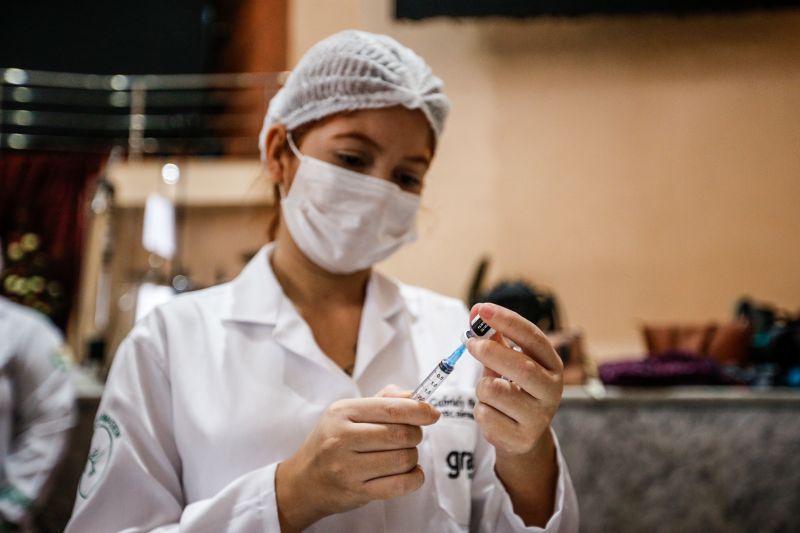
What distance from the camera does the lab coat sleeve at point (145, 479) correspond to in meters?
0.76

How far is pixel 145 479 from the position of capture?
2.58 feet

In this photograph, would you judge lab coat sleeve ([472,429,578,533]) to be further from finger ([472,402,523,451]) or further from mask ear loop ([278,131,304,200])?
mask ear loop ([278,131,304,200])

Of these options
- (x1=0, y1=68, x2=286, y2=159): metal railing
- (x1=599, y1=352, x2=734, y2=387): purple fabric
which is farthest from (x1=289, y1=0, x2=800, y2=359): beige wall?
(x1=0, y1=68, x2=286, y2=159): metal railing

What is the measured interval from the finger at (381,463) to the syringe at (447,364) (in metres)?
0.06

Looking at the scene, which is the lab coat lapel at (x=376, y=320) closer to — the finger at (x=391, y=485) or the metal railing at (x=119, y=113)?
the finger at (x=391, y=485)

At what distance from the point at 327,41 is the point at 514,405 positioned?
1.72 ft

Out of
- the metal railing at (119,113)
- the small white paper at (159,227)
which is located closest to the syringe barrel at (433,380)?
the small white paper at (159,227)

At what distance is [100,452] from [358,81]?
524mm

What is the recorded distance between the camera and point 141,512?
0.78 m

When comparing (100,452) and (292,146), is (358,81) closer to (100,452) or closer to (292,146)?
(292,146)

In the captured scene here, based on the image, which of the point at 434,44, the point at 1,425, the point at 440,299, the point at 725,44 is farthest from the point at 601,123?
the point at 1,425

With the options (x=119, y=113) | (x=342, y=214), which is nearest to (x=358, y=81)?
(x=342, y=214)

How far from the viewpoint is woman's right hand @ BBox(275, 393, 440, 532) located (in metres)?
0.67

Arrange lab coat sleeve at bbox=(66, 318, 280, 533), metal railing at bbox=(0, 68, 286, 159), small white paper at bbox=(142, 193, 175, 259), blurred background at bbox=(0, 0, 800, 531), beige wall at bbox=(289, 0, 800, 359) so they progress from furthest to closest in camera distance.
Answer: metal railing at bbox=(0, 68, 286, 159), beige wall at bbox=(289, 0, 800, 359), small white paper at bbox=(142, 193, 175, 259), blurred background at bbox=(0, 0, 800, 531), lab coat sleeve at bbox=(66, 318, 280, 533)
